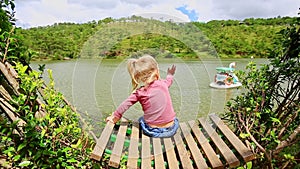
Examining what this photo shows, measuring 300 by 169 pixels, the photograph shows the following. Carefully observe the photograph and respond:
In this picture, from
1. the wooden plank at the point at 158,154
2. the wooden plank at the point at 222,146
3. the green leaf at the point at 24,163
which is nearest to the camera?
the green leaf at the point at 24,163

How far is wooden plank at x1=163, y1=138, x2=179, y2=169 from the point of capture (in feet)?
6.30

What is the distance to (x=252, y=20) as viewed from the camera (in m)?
48.7

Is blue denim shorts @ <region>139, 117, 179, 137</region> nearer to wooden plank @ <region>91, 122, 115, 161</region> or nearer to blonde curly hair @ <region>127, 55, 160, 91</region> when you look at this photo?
wooden plank @ <region>91, 122, 115, 161</region>

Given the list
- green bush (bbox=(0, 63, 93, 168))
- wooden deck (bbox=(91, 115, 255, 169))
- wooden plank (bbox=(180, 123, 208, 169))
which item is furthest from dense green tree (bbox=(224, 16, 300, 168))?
green bush (bbox=(0, 63, 93, 168))

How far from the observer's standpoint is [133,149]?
6.65ft

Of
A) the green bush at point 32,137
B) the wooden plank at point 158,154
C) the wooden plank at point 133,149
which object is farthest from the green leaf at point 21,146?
the wooden plank at point 158,154

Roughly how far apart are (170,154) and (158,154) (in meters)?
0.10

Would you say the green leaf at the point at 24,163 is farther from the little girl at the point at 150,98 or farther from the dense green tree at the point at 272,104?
the dense green tree at the point at 272,104

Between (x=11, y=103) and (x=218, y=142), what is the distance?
150 cm

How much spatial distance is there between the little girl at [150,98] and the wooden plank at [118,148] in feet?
0.38

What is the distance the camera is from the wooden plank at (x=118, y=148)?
1762 millimetres

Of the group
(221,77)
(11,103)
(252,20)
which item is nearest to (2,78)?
(11,103)

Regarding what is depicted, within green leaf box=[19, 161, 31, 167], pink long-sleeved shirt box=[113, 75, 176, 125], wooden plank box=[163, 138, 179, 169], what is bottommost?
wooden plank box=[163, 138, 179, 169]

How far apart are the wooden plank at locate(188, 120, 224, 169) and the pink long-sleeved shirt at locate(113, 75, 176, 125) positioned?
0.31 m
